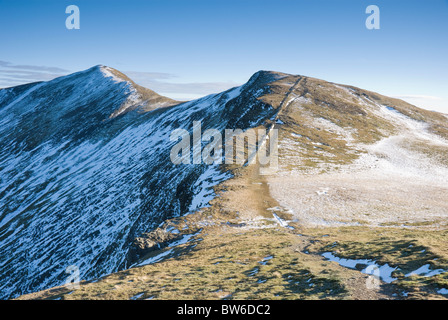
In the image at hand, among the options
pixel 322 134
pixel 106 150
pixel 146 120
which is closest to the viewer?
pixel 322 134

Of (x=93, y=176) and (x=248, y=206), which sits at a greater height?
(x=248, y=206)

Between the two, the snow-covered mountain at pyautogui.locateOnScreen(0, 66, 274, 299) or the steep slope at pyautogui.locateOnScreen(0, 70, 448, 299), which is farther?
the snow-covered mountain at pyautogui.locateOnScreen(0, 66, 274, 299)

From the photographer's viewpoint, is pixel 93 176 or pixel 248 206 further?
pixel 93 176

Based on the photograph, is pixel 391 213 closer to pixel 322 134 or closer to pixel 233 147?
pixel 233 147
